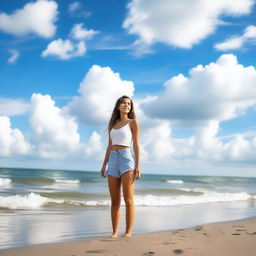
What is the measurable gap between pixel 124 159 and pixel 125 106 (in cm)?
80

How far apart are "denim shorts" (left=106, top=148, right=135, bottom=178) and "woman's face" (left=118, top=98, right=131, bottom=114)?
1.96 ft

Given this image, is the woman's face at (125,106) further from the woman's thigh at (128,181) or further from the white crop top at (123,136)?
the woman's thigh at (128,181)

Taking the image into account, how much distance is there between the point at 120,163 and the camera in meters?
4.96

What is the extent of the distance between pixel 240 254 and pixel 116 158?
2057mm

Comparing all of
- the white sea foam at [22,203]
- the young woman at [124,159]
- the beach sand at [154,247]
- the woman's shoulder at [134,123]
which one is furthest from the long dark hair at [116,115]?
the white sea foam at [22,203]

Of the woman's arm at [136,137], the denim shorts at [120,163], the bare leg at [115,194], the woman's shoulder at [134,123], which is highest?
the woman's shoulder at [134,123]

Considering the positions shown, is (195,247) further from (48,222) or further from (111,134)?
(48,222)

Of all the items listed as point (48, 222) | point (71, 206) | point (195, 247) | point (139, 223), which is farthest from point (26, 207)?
point (195, 247)

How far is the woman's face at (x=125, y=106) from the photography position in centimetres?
514

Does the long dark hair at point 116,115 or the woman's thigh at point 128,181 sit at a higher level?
the long dark hair at point 116,115

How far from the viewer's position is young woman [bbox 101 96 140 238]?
16.2 ft

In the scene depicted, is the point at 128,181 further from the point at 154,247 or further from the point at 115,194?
the point at 154,247

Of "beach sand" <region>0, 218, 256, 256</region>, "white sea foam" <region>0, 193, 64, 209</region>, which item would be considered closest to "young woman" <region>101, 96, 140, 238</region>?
"beach sand" <region>0, 218, 256, 256</region>

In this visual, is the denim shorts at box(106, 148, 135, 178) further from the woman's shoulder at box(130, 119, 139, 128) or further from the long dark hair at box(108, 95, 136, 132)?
the long dark hair at box(108, 95, 136, 132)
